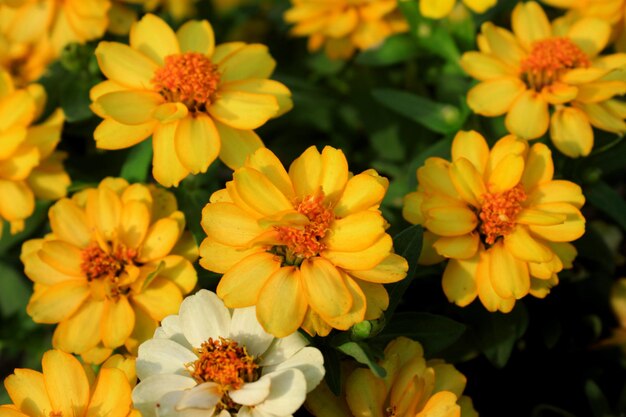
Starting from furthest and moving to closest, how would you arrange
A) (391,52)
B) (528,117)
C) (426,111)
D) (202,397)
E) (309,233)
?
(391,52) < (426,111) < (528,117) < (309,233) < (202,397)

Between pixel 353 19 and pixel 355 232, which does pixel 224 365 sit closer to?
pixel 355 232

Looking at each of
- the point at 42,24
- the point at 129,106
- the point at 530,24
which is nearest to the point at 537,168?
the point at 530,24

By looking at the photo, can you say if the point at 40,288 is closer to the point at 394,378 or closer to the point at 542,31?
the point at 394,378

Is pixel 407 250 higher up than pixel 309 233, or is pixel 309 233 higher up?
pixel 309 233

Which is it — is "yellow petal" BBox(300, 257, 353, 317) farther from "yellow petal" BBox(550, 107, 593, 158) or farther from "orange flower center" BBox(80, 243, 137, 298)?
"yellow petal" BBox(550, 107, 593, 158)

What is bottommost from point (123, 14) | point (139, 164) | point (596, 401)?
point (596, 401)

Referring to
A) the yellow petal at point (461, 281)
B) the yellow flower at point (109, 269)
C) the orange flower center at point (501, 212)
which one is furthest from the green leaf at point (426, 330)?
the yellow flower at point (109, 269)

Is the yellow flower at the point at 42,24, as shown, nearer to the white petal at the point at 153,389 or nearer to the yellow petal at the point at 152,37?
the yellow petal at the point at 152,37
